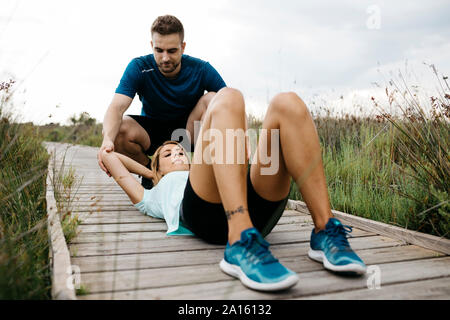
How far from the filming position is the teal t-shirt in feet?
6.72

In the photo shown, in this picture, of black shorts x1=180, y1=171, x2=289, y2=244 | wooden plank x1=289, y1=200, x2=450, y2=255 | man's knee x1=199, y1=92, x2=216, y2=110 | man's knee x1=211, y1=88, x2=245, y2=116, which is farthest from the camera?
man's knee x1=199, y1=92, x2=216, y2=110

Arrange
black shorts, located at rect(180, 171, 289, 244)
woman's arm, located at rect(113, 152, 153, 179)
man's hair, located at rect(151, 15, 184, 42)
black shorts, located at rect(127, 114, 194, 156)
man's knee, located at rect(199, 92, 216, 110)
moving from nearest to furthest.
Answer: black shorts, located at rect(180, 171, 289, 244)
woman's arm, located at rect(113, 152, 153, 179)
man's hair, located at rect(151, 15, 184, 42)
man's knee, located at rect(199, 92, 216, 110)
black shorts, located at rect(127, 114, 194, 156)

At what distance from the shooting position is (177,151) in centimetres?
262

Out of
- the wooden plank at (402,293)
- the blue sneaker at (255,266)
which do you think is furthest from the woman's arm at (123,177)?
the wooden plank at (402,293)

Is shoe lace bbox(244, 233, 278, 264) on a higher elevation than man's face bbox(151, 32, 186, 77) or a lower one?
lower

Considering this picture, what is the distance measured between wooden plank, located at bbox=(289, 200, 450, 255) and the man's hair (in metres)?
1.81

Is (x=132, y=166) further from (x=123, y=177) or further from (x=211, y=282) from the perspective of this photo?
(x=211, y=282)

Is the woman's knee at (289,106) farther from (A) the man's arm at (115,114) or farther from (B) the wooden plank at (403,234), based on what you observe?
(A) the man's arm at (115,114)

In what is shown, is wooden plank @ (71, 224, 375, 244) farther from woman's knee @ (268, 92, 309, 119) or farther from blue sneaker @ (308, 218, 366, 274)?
woman's knee @ (268, 92, 309, 119)

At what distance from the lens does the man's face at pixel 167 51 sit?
116 inches

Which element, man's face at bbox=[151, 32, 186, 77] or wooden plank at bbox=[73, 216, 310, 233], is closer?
wooden plank at bbox=[73, 216, 310, 233]

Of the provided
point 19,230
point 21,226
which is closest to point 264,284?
point 19,230

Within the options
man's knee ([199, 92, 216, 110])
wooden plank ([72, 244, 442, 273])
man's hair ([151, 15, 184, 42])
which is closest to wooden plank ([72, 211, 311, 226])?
wooden plank ([72, 244, 442, 273])

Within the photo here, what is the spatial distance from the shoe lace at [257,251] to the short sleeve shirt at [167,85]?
2.07 m
